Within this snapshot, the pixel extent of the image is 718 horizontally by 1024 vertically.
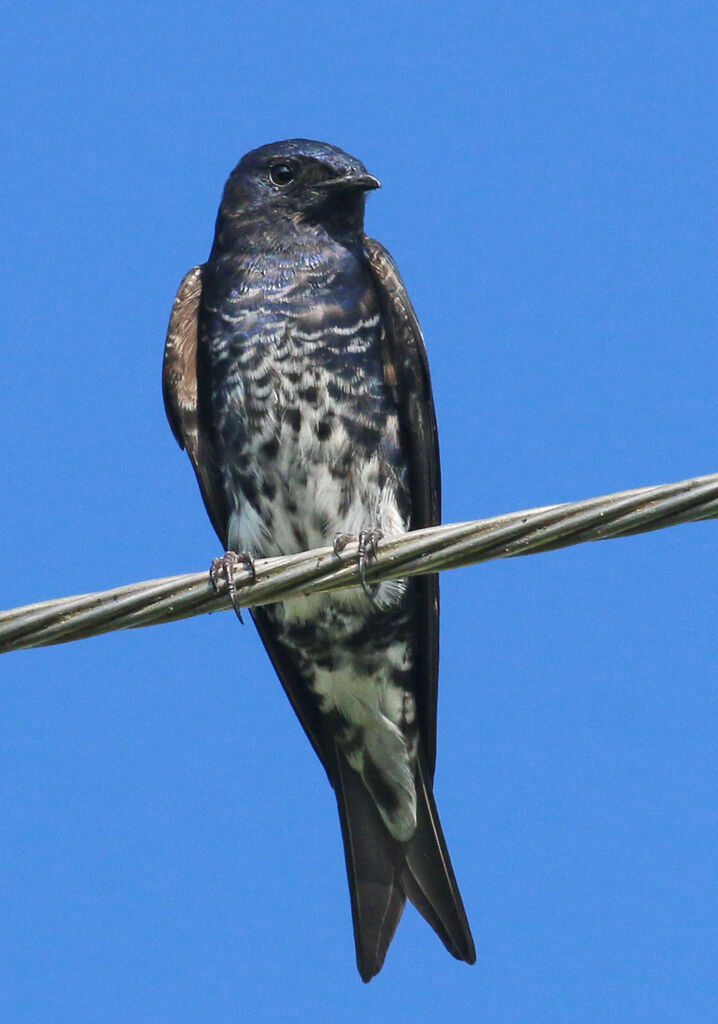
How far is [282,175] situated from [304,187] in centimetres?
14

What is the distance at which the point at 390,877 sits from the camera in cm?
710

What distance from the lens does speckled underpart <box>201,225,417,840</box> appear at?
269 inches

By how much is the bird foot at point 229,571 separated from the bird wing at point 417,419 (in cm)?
129

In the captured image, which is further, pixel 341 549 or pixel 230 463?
pixel 230 463

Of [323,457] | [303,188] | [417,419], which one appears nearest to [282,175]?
[303,188]

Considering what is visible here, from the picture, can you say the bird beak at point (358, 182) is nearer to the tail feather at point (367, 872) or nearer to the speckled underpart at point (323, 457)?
the speckled underpart at point (323, 457)

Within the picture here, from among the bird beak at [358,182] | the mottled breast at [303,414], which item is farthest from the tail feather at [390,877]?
the bird beak at [358,182]

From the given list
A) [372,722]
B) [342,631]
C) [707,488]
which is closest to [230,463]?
[342,631]

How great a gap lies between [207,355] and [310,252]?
666 millimetres

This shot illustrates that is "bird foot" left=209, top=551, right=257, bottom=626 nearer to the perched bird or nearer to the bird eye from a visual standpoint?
the perched bird

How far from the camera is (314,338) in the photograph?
22.7 feet

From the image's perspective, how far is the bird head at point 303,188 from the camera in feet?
24.3

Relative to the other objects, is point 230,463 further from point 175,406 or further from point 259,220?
point 259,220

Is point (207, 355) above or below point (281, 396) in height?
above
